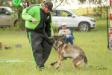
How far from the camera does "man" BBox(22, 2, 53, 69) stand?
1249 cm

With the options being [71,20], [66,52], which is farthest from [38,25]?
[71,20]

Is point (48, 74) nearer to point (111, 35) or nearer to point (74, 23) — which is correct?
point (111, 35)

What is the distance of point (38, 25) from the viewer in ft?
41.1

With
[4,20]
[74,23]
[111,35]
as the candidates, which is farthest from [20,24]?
[111,35]

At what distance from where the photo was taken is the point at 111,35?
63.0 ft

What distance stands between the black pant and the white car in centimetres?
2018

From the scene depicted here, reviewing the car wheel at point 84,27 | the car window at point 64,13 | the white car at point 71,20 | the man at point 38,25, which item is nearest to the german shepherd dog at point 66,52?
the man at point 38,25

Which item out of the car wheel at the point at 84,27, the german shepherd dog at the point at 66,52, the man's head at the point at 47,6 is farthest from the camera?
the car wheel at the point at 84,27

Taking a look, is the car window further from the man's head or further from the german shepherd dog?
the man's head

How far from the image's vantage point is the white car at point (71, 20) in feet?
109

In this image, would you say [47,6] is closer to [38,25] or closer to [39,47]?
[38,25]

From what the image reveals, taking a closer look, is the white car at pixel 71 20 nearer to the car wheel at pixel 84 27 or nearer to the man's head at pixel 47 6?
the car wheel at pixel 84 27

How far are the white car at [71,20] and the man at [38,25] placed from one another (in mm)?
20303

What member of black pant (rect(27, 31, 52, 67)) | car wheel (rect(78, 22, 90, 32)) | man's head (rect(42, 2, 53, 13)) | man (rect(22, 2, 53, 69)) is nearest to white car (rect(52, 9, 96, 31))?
car wheel (rect(78, 22, 90, 32))
